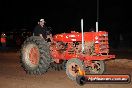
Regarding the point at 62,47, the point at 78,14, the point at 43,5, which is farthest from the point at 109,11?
the point at 62,47

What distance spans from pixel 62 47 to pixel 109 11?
36.1 m

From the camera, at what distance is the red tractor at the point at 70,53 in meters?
14.4

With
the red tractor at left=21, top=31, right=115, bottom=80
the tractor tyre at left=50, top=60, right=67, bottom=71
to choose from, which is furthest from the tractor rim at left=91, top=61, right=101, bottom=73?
the tractor tyre at left=50, top=60, right=67, bottom=71

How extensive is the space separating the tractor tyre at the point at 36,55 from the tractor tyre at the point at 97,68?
1.78 metres

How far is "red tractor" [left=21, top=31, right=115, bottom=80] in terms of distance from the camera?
14.4 m

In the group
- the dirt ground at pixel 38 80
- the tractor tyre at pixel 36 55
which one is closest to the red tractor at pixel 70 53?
the tractor tyre at pixel 36 55

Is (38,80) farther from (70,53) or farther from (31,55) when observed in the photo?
(31,55)

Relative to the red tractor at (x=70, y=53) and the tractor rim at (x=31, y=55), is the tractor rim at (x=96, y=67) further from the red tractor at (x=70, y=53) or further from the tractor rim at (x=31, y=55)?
the tractor rim at (x=31, y=55)

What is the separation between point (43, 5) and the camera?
60000mm

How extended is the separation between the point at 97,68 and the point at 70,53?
1289mm

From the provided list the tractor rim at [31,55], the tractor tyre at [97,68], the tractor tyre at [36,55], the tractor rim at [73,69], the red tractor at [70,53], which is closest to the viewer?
the tractor rim at [73,69]

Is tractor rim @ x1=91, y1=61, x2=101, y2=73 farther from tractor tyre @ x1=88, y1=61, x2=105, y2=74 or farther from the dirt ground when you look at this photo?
the dirt ground

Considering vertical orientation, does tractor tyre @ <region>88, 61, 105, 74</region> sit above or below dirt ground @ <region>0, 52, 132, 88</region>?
above

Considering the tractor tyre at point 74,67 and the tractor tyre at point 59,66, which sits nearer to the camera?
the tractor tyre at point 74,67
